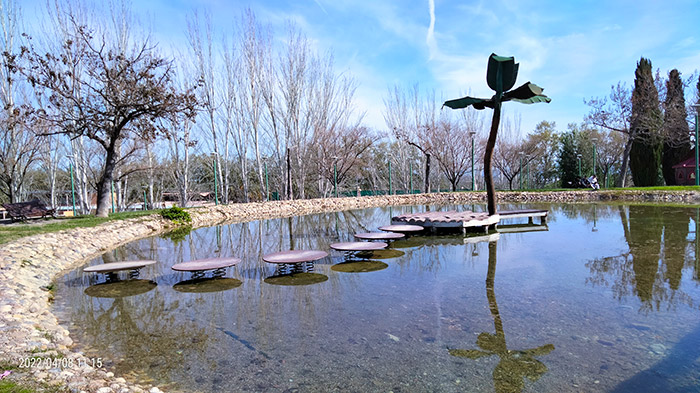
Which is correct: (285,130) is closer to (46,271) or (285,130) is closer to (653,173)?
(46,271)

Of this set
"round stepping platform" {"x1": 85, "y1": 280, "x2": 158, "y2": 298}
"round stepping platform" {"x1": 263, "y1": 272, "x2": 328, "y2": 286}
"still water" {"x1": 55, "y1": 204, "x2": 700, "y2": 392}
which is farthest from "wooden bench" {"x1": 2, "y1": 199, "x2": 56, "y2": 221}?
"round stepping platform" {"x1": 263, "y1": 272, "x2": 328, "y2": 286}

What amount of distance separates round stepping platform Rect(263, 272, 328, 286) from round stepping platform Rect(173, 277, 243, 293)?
1.59ft

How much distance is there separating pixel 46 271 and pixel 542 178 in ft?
130

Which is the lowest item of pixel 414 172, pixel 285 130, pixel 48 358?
pixel 48 358

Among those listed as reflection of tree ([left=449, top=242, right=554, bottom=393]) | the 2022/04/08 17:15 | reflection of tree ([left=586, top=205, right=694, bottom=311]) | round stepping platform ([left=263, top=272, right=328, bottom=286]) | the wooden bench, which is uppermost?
the wooden bench

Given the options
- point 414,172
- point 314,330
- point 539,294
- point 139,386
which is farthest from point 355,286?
point 414,172

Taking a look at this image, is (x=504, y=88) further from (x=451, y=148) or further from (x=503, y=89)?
(x=451, y=148)

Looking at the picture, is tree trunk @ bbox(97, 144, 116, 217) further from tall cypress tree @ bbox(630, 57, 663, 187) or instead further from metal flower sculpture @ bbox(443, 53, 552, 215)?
tall cypress tree @ bbox(630, 57, 663, 187)

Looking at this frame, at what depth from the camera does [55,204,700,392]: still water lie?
308cm

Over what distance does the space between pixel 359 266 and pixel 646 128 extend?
91.8ft

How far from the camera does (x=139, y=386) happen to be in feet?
9.52

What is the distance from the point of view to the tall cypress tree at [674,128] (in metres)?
26.5

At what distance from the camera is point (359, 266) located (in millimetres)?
6980

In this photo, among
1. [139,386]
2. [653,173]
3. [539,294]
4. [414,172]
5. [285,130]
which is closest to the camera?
[139,386]
